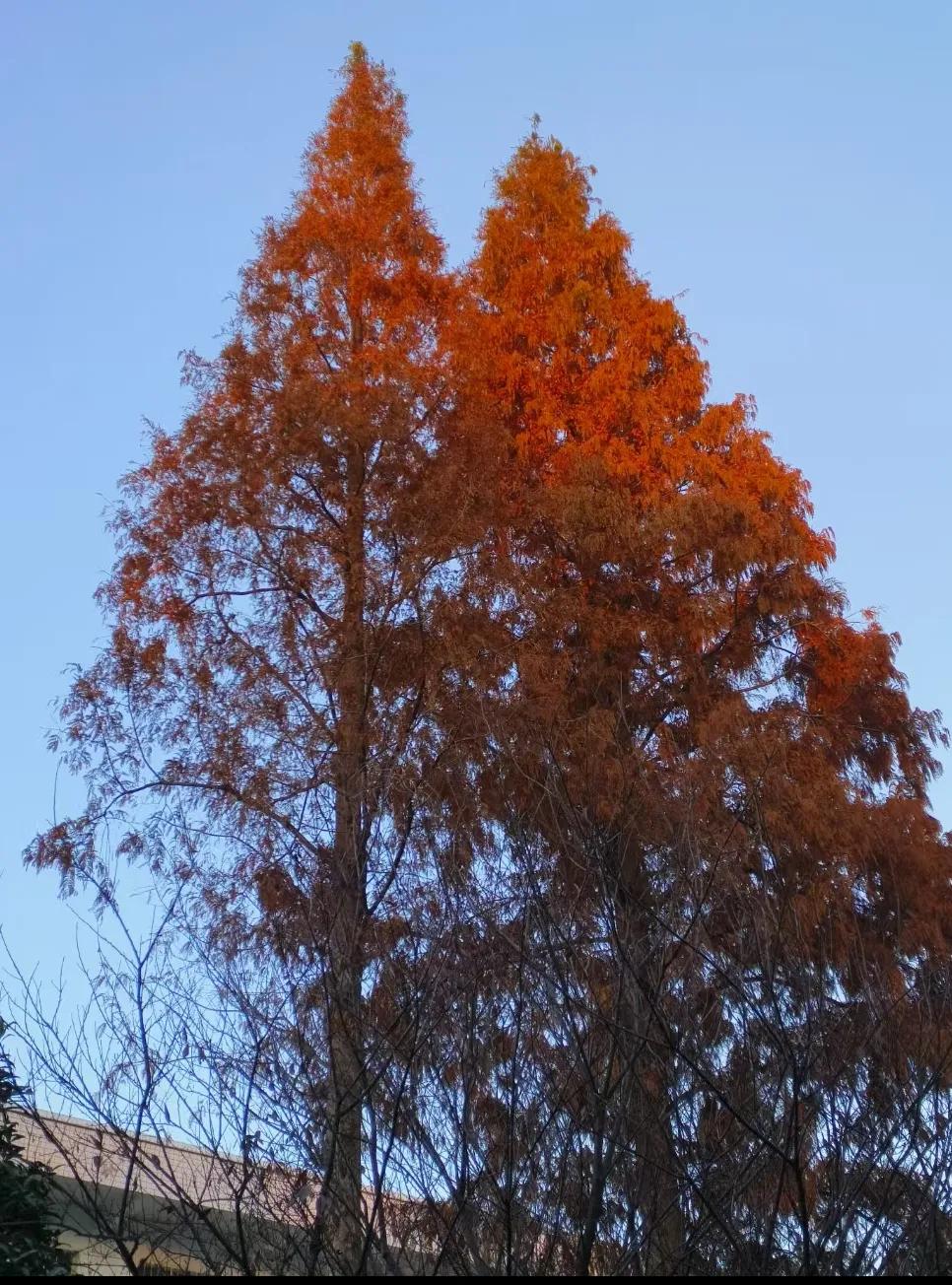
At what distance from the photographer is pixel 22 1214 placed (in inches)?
235

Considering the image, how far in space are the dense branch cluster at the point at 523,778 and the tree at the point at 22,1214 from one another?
82cm

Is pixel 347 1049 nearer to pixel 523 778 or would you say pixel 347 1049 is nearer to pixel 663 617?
pixel 523 778

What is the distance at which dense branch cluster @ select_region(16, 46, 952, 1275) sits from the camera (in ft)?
15.6

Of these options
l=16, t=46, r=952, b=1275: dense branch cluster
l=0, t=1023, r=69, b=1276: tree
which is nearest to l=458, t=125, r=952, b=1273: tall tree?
l=16, t=46, r=952, b=1275: dense branch cluster

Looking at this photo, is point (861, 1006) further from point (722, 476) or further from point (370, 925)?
point (722, 476)

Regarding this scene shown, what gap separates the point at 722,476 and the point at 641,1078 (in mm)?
7263

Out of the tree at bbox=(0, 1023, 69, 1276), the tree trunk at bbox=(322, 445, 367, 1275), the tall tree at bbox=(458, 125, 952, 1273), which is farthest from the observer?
the tall tree at bbox=(458, 125, 952, 1273)

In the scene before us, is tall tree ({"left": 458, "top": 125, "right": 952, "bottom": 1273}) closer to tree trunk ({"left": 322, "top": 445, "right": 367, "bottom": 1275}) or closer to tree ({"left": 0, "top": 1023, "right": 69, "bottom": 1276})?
tree trunk ({"left": 322, "top": 445, "right": 367, "bottom": 1275})

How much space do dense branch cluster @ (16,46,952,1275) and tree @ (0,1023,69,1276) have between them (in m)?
0.82

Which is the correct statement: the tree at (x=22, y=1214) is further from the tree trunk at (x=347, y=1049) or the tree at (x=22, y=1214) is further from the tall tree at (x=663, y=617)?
the tall tree at (x=663, y=617)

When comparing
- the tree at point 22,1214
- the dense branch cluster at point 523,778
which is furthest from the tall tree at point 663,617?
the tree at point 22,1214

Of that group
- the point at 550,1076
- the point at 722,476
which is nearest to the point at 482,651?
the point at 722,476

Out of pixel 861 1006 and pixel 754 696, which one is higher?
pixel 754 696

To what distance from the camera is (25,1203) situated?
6012 millimetres
